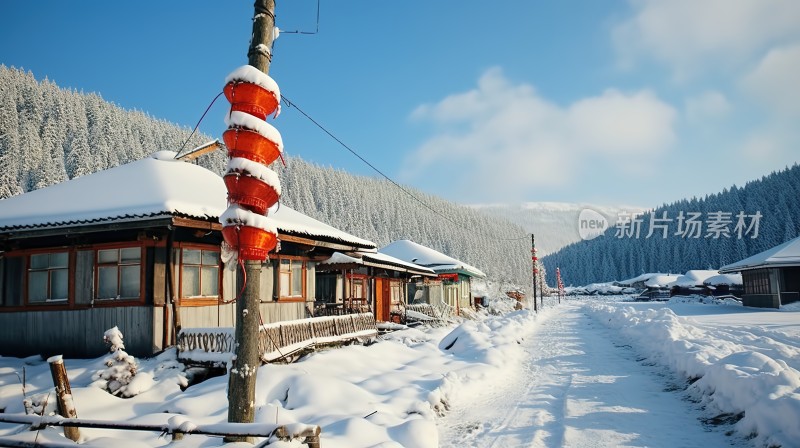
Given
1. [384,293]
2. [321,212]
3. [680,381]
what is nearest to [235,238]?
[680,381]

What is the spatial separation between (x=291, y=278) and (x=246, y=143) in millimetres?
12785

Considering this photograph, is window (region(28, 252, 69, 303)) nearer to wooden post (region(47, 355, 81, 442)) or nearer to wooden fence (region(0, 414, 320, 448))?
wooden post (region(47, 355, 81, 442))

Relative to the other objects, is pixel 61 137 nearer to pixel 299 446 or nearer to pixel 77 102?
pixel 77 102

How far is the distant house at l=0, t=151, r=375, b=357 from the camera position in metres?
11.6

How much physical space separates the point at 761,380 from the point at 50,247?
652 inches

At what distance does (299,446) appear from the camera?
441 cm

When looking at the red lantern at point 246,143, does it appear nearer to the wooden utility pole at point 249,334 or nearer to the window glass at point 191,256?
the wooden utility pole at point 249,334

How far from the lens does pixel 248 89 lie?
5.03 m

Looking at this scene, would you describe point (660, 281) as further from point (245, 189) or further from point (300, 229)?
point (245, 189)

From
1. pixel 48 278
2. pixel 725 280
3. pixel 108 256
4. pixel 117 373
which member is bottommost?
pixel 725 280

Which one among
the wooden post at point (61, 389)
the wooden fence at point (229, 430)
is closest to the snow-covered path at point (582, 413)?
the wooden fence at point (229, 430)

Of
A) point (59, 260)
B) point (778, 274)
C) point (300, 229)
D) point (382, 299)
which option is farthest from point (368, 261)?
point (778, 274)

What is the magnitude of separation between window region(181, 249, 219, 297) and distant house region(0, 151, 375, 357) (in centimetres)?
3

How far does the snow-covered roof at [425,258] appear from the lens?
39.9 m
